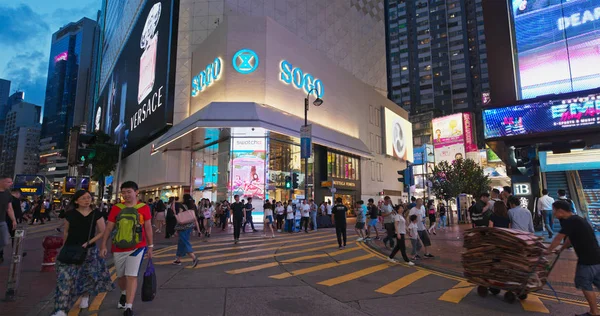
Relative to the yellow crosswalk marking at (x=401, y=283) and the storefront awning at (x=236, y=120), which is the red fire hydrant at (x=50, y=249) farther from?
the storefront awning at (x=236, y=120)

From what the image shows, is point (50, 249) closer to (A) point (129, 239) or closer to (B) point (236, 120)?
(A) point (129, 239)

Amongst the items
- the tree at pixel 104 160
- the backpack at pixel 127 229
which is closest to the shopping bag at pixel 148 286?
the backpack at pixel 127 229


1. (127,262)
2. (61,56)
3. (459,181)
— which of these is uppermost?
(61,56)

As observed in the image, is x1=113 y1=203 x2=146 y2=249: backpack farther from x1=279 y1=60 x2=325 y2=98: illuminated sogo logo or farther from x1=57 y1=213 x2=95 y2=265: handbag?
x1=279 y1=60 x2=325 y2=98: illuminated sogo logo

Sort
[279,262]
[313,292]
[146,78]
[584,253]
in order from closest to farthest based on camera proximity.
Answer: [584,253] < [313,292] < [279,262] < [146,78]

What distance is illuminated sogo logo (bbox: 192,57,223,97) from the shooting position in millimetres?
25844

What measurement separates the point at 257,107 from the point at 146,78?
61.8ft

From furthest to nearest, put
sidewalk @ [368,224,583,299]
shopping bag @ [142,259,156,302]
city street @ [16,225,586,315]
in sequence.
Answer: sidewalk @ [368,224,583,299], shopping bag @ [142,259,156,302], city street @ [16,225,586,315]

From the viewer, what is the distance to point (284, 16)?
106 ft

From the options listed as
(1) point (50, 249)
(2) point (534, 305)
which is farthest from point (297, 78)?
(2) point (534, 305)

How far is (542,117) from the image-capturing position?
15969 millimetres

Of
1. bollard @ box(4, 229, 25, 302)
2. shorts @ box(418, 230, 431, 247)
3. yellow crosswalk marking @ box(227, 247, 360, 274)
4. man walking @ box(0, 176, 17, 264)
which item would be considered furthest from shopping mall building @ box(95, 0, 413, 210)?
bollard @ box(4, 229, 25, 302)

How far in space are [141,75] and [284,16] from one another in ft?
58.7

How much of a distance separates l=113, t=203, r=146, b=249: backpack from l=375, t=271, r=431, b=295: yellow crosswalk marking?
4.11 m
